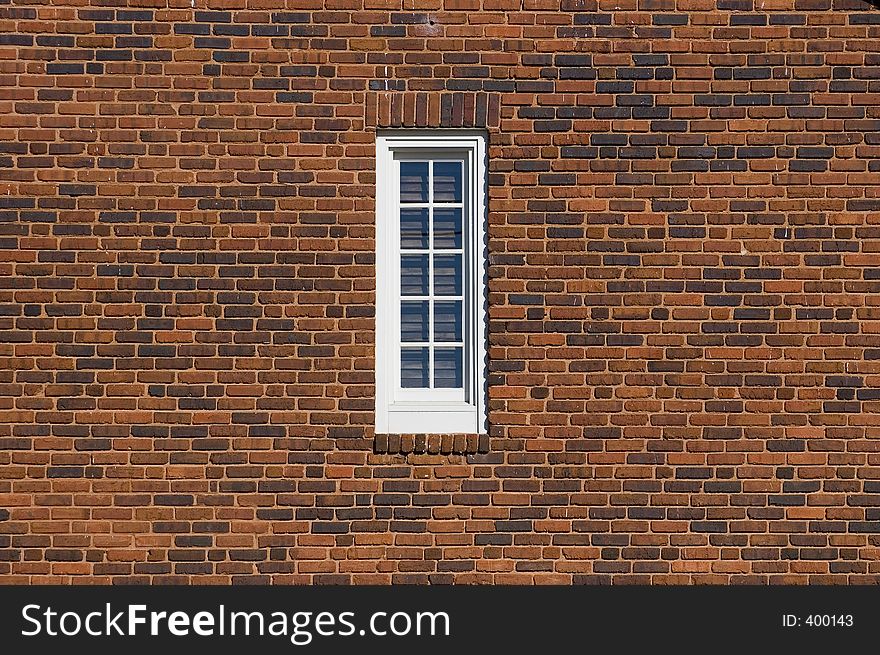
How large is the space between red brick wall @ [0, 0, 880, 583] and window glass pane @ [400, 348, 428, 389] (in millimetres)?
307

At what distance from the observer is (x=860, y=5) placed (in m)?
5.91

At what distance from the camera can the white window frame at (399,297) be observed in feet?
19.3

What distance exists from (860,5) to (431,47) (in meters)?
2.54

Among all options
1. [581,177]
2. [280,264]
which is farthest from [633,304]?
[280,264]

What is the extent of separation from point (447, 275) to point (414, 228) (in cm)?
34

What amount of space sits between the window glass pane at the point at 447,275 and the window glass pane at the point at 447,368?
1.14ft

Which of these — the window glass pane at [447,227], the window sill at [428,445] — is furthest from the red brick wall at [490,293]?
the window glass pane at [447,227]

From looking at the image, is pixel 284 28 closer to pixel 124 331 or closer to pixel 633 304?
pixel 124 331

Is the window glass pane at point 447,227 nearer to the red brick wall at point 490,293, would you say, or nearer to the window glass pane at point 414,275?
the window glass pane at point 414,275

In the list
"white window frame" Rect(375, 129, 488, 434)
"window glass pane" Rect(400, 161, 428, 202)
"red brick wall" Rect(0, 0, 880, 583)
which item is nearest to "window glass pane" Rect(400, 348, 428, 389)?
"white window frame" Rect(375, 129, 488, 434)

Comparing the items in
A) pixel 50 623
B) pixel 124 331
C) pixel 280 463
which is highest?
pixel 124 331

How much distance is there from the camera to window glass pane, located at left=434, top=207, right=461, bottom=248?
6012 mm

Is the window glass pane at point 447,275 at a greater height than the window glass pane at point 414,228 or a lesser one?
lesser

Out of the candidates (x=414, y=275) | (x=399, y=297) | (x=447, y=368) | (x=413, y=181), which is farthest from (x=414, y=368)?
(x=413, y=181)
